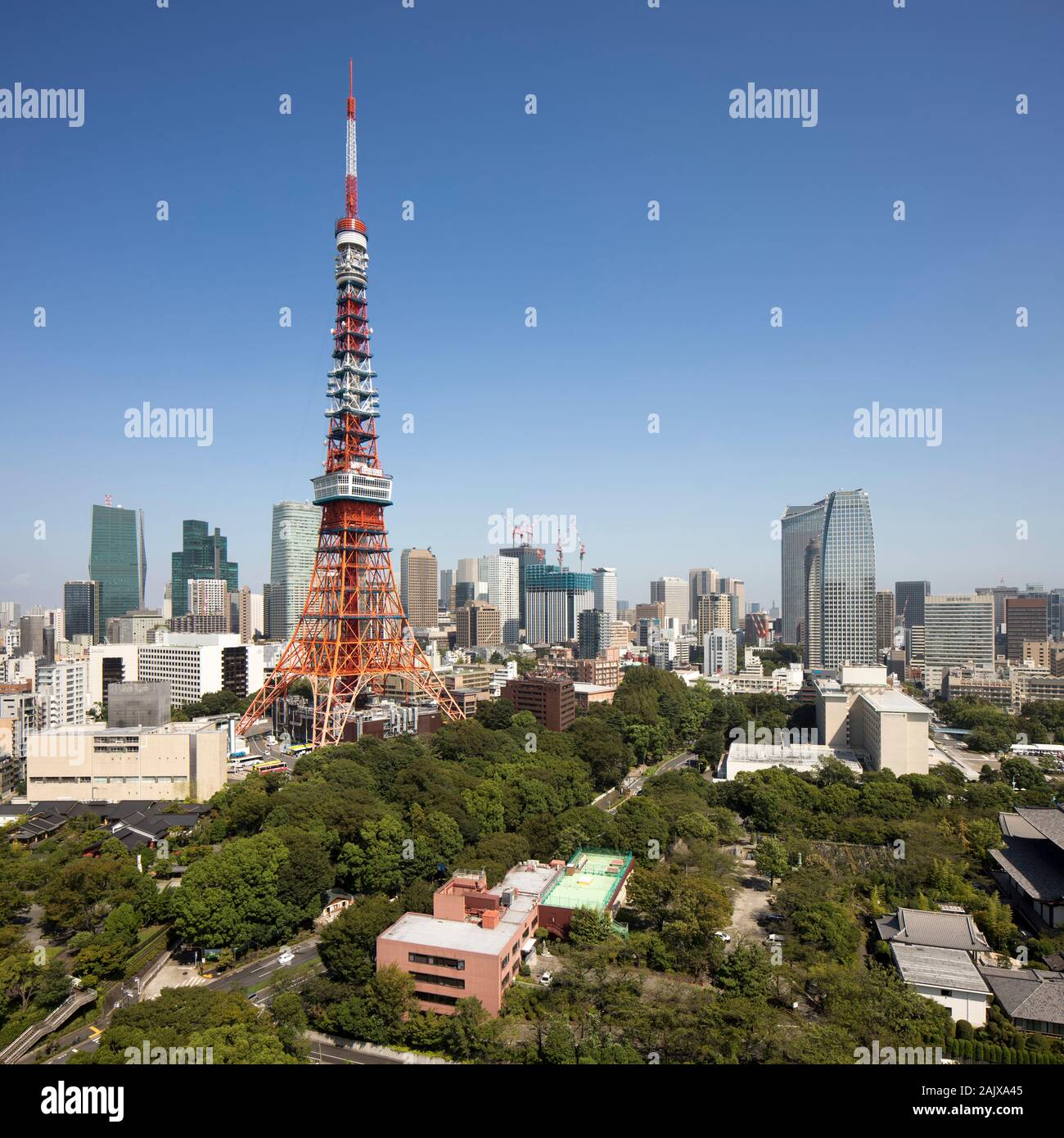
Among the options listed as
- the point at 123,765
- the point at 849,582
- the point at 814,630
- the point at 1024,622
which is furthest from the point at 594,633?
the point at 123,765

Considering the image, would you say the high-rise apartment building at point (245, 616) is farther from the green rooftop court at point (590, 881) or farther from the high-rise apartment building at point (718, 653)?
the green rooftop court at point (590, 881)

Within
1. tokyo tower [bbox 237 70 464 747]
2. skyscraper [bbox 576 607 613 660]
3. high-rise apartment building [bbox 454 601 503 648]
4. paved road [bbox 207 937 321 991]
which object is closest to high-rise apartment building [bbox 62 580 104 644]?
high-rise apartment building [bbox 454 601 503 648]

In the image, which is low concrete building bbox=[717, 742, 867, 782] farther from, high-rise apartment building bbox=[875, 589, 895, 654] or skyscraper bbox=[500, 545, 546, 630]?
skyscraper bbox=[500, 545, 546, 630]

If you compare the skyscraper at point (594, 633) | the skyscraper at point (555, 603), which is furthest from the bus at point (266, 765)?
the skyscraper at point (555, 603)

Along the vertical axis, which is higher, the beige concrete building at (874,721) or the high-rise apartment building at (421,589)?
the high-rise apartment building at (421,589)
